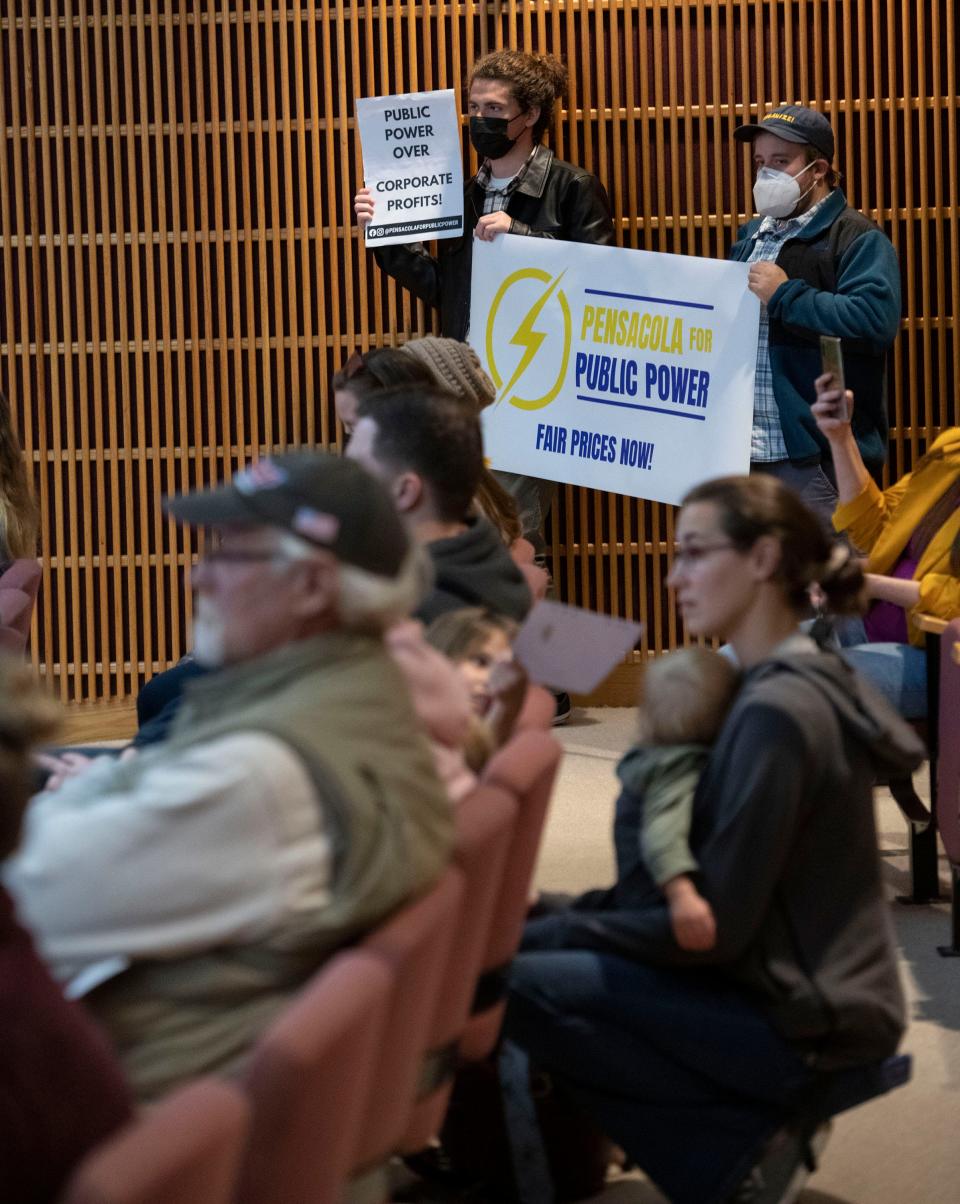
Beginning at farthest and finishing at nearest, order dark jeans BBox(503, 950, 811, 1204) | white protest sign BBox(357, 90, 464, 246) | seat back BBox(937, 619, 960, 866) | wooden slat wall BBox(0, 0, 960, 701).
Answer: wooden slat wall BBox(0, 0, 960, 701) < white protest sign BBox(357, 90, 464, 246) < seat back BBox(937, 619, 960, 866) < dark jeans BBox(503, 950, 811, 1204)

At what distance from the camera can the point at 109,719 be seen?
760cm

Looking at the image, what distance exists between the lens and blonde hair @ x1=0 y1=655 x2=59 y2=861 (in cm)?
157

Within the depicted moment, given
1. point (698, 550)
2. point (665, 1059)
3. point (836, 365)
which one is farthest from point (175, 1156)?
point (836, 365)

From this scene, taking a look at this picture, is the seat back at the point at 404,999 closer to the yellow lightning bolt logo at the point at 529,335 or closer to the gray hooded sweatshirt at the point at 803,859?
the gray hooded sweatshirt at the point at 803,859

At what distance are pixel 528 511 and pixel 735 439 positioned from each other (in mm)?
969

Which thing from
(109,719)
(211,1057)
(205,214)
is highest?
(205,214)

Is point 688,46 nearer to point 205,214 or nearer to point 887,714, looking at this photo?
point 205,214

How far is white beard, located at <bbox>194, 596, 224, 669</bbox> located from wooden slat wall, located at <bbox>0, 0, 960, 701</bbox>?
18.3ft

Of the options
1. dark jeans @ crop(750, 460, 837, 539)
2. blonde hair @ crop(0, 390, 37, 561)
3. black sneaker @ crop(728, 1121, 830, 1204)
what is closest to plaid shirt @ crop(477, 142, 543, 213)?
dark jeans @ crop(750, 460, 837, 539)

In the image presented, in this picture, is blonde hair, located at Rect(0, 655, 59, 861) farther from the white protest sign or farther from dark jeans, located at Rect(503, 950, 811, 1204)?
the white protest sign

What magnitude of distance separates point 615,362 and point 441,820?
521 centimetres

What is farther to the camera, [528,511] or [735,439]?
[528,511]

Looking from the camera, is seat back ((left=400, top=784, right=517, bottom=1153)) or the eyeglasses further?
the eyeglasses

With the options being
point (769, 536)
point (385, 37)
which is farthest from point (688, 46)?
point (769, 536)
